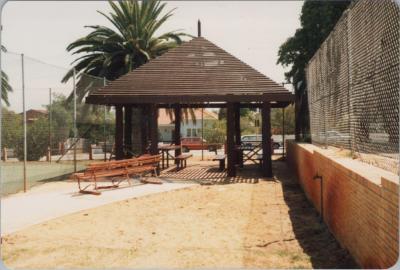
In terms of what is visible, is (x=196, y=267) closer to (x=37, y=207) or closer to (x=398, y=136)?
(x=398, y=136)

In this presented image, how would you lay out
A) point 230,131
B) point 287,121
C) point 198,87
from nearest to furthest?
1. point 230,131
2. point 198,87
3. point 287,121

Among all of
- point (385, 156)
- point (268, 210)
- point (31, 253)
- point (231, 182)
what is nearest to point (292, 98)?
point (231, 182)

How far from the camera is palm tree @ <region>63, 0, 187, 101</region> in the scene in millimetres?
25875

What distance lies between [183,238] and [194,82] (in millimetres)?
9377

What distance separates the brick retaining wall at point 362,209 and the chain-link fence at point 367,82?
36 cm

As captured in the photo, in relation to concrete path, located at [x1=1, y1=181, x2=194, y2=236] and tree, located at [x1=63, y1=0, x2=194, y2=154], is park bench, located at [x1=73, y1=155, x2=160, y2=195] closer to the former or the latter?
concrete path, located at [x1=1, y1=181, x2=194, y2=236]

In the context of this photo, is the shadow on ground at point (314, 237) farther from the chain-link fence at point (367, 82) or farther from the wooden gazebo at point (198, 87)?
the wooden gazebo at point (198, 87)

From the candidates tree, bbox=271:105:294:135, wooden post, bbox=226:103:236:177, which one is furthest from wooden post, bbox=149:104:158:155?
tree, bbox=271:105:294:135

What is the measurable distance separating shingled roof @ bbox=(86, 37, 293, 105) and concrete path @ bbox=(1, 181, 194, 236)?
3.36 meters

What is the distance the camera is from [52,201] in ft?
35.4

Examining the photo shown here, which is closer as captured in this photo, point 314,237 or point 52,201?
point 314,237

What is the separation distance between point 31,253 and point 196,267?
2.62 m

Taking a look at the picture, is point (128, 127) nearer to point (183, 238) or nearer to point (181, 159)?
point (181, 159)

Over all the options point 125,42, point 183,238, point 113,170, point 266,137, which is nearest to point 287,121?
point 125,42
